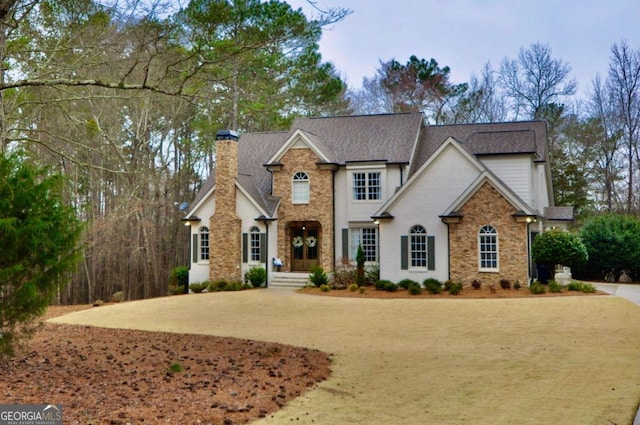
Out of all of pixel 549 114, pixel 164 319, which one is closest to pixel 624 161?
pixel 549 114

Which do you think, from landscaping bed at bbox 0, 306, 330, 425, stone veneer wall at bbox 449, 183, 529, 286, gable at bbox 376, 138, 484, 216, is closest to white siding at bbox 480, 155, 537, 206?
gable at bbox 376, 138, 484, 216

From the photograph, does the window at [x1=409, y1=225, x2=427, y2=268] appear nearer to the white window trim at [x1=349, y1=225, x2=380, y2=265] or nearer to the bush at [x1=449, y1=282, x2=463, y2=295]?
the bush at [x1=449, y1=282, x2=463, y2=295]

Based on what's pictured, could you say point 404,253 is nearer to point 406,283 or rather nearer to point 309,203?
point 406,283

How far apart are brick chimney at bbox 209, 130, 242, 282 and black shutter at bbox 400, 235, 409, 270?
6969 millimetres

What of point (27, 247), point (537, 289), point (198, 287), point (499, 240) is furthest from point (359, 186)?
point (27, 247)

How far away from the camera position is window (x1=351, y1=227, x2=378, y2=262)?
2299 centimetres

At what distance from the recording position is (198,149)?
32.6 m

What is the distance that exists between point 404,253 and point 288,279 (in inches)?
201

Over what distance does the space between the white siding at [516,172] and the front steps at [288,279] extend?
869 centimetres

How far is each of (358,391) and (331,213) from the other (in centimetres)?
1613

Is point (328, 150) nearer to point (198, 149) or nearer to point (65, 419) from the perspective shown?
point (198, 149)

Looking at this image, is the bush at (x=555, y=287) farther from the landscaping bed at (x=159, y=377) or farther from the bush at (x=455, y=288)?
the landscaping bed at (x=159, y=377)

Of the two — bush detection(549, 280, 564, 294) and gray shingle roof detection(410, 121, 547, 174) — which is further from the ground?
gray shingle roof detection(410, 121, 547, 174)

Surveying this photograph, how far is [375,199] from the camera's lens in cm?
2292
